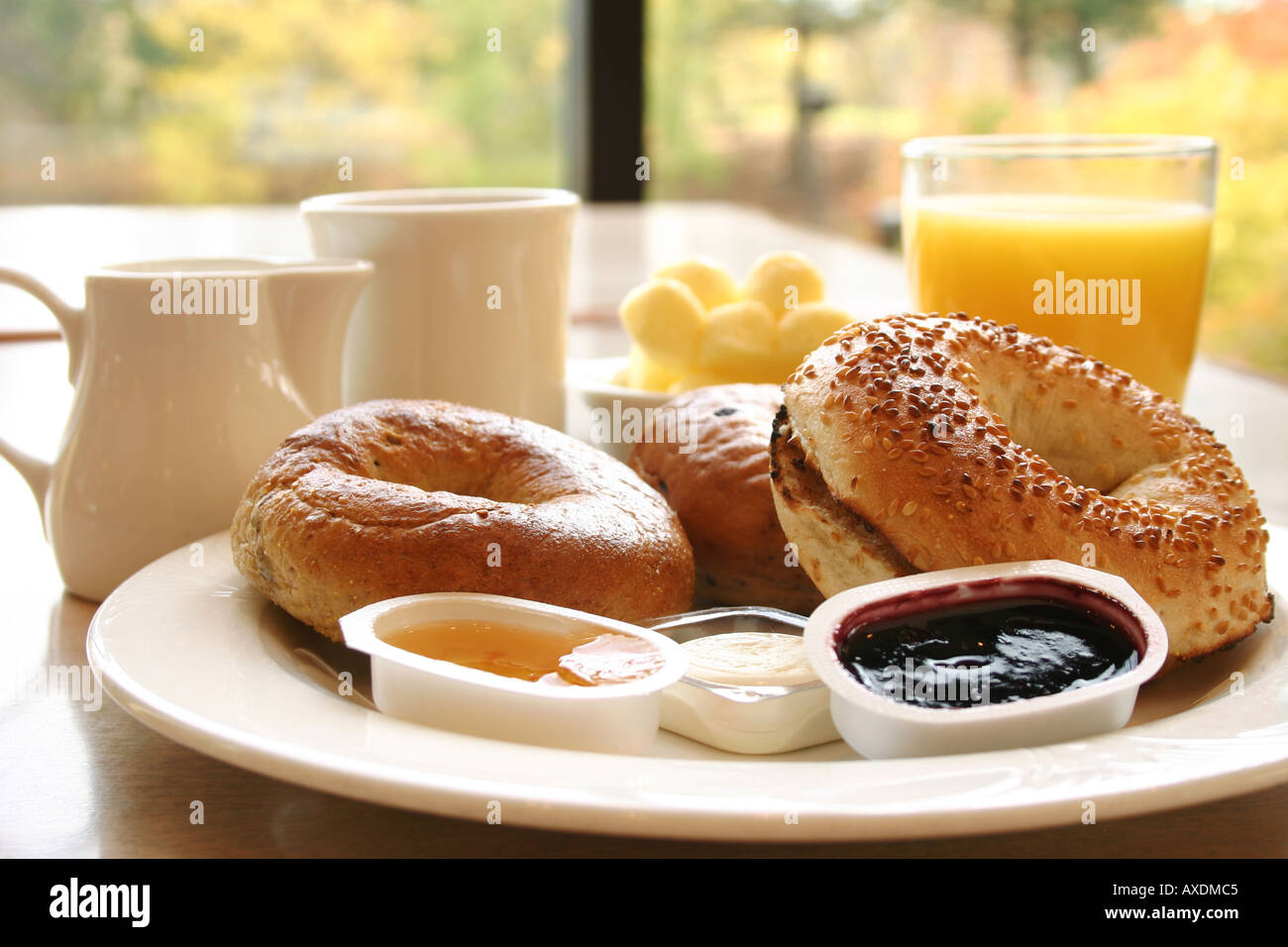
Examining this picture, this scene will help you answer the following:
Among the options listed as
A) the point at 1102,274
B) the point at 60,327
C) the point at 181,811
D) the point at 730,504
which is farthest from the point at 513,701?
the point at 1102,274

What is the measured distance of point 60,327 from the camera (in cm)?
157

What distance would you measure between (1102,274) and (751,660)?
110 centimetres

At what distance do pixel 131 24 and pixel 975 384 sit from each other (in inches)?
277

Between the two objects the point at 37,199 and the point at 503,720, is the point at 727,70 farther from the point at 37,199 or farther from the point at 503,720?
the point at 503,720

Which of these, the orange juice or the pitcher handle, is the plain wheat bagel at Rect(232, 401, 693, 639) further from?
the orange juice

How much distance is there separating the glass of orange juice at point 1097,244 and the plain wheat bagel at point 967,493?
0.61 m

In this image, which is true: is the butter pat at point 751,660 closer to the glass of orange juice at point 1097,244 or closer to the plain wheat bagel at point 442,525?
the plain wheat bagel at point 442,525

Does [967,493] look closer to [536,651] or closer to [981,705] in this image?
[981,705]

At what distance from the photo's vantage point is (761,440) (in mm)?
1629

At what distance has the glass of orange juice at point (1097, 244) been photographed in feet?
6.60

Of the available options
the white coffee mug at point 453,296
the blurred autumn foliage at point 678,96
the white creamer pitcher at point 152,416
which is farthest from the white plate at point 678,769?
the blurred autumn foliage at point 678,96

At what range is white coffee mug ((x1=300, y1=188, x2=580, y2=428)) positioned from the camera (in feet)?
6.01

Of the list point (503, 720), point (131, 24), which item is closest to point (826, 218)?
point (131, 24)
